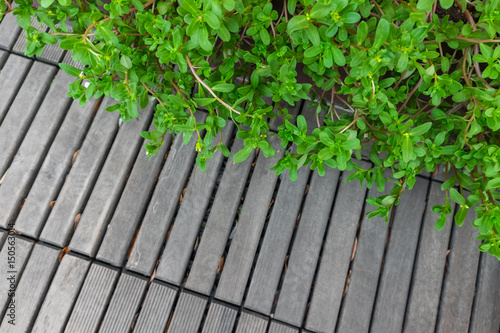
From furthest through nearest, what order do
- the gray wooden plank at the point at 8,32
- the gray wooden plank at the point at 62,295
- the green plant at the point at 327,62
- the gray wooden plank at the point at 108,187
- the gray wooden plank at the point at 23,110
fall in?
the gray wooden plank at the point at 8,32 → the gray wooden plank at the point at 23,110 → the gray wooden plank at the point at 108,187 → the gray wooden plank at the point at 62,295 → the green plant at the point at 327,62

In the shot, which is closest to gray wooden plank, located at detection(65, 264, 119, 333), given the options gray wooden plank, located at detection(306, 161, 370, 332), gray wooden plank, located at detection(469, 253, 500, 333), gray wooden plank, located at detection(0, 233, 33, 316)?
gray wooden plank, located at detection(0, 233, 33, 316)

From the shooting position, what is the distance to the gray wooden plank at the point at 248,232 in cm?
194

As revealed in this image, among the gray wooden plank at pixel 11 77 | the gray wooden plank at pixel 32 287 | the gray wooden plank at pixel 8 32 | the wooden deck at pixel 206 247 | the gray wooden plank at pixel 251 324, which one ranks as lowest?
the gray wooden plank at pixel 32 287

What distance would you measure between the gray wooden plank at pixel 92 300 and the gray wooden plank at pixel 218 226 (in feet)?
1.41

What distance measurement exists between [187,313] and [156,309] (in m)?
0.16

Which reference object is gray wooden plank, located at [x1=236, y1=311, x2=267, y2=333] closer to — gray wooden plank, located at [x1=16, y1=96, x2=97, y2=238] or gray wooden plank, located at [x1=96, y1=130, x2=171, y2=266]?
gray wooden plank, located at [x1=96, y1=130, x2=171, y2=266]

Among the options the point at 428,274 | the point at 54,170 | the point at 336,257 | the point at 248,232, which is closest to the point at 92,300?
the point at 54,170

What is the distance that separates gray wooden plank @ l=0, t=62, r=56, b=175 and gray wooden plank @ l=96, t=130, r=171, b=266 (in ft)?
2.34

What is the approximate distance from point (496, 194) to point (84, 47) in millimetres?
1632

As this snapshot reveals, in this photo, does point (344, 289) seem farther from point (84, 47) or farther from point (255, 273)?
point (84, 47)

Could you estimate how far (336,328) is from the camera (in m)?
1.91

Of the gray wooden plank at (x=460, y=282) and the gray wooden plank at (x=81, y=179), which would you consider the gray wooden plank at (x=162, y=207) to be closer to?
the gray wooden plank at (x=81, y=179)

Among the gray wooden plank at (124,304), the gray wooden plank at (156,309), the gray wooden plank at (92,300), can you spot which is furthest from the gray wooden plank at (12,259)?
the gray wooden plank at (156,309)

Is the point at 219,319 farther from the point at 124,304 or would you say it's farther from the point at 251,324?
the point at 124,304
